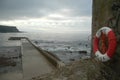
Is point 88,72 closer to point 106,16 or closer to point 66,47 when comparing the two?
point 106,16

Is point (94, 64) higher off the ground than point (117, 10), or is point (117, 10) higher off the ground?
point (117, 10)

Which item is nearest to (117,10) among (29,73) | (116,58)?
(116,58)

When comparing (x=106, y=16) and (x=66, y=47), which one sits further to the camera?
(x=66, y=47)

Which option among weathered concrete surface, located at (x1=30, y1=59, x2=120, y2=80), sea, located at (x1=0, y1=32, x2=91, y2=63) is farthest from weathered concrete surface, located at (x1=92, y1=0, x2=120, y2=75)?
sea, located at (x1=0, y1=32, x2=91, y2=63)

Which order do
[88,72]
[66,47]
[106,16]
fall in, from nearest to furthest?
[106,16] → [88,72] → [66,47]

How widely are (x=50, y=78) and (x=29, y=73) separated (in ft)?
9.27

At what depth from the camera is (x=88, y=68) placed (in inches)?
228

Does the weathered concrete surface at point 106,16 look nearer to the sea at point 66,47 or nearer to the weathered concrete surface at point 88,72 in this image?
the weathered concrete surface at point 88,72

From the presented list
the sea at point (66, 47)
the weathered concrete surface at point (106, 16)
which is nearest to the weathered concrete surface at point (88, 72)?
the weathered concrete surface at point (106, 16)

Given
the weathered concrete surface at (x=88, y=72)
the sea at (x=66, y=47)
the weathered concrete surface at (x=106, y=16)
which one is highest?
the weathered concrete surface at (x=106, y=16)

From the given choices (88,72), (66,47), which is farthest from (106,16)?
(66,47)

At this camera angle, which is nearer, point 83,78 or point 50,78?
point 83,78

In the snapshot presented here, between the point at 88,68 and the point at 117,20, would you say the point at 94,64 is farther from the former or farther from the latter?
the point at 117,20

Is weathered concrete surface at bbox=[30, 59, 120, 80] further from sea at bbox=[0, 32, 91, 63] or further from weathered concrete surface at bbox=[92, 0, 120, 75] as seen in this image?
sea at bbox=[0, 32, 91, 63]
